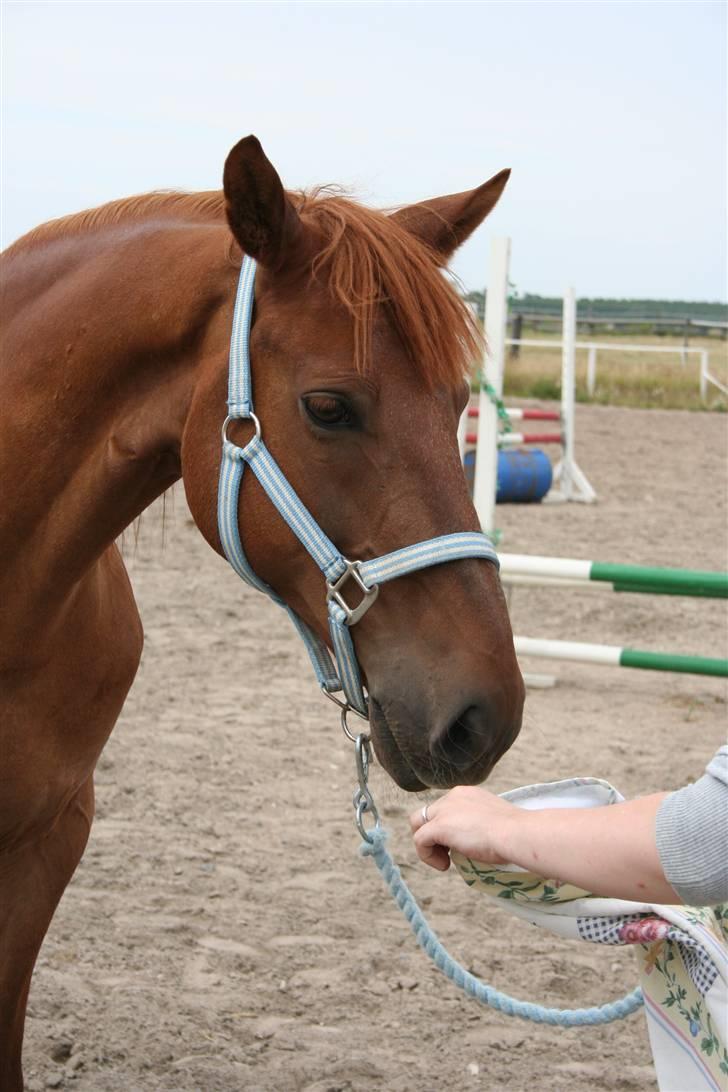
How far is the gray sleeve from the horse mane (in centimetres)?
75

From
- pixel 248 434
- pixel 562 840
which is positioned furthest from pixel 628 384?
pixel 562 840

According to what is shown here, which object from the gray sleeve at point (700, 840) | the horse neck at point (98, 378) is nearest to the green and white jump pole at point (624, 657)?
the horse neck at point (98, 378)

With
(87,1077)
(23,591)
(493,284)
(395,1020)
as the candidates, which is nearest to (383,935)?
(395,1020)

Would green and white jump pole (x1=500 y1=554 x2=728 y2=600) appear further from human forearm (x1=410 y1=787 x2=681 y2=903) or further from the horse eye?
human forearm (x1=410 y1=787 x2=681 y2=903)

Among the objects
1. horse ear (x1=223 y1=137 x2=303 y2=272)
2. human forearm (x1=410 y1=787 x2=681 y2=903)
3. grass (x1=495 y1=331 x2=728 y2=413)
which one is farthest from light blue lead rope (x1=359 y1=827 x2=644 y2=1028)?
grass (x1=495 y1=331 x2=728 y2=413)

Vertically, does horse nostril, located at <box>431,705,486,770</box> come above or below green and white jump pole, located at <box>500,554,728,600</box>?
above

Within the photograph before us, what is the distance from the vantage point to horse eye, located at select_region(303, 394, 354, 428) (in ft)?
5.72

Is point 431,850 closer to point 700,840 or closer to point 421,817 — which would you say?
point 421,817

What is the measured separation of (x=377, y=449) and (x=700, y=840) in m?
0.74

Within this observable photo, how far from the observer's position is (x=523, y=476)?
966 centimetres

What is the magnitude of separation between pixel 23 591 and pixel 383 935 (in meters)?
1.80

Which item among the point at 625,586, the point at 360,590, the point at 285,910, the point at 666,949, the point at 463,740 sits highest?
the point at 360,590

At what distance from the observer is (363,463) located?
1737 millimetres

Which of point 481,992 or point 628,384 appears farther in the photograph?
point 628,384
